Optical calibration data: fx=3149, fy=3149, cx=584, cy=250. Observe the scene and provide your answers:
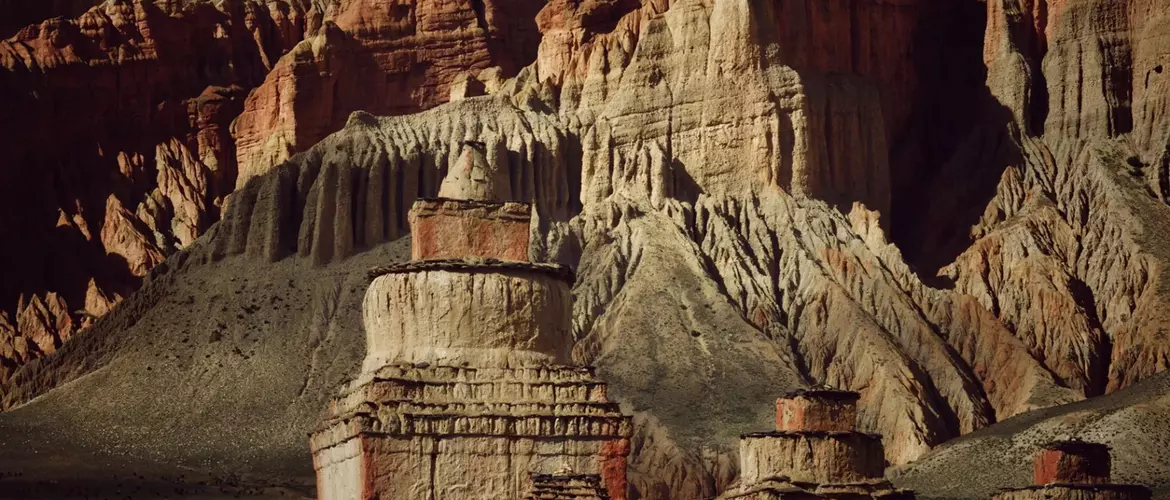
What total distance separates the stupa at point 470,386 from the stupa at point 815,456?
729 cm

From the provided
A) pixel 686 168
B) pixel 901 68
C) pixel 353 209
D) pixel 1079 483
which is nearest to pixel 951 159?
pixel 901 68

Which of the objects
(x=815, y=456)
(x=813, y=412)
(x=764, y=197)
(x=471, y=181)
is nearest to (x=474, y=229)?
(x=471, y=181)

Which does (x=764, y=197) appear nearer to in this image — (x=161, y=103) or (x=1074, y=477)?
(x=161, y=103)

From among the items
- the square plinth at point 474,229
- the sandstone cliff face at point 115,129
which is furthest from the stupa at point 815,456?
the sandstone cliff face at point 115,129

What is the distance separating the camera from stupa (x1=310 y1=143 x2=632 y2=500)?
52.0 metres

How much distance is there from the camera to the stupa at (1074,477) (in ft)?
207

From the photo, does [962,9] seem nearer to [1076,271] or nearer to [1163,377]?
[1076,271]

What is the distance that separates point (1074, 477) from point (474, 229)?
652 inches

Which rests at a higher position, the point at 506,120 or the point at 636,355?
the point at 506,120

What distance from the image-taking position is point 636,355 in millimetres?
130625

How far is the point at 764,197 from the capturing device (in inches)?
5758

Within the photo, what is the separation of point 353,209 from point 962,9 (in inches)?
1339

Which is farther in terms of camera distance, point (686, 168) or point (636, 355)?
point (686, 168)

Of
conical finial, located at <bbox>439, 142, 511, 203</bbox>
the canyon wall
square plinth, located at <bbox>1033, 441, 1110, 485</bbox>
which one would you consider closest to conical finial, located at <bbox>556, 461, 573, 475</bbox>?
conical finial, located at <bbox>439, 142, 511, 203</bbox>
